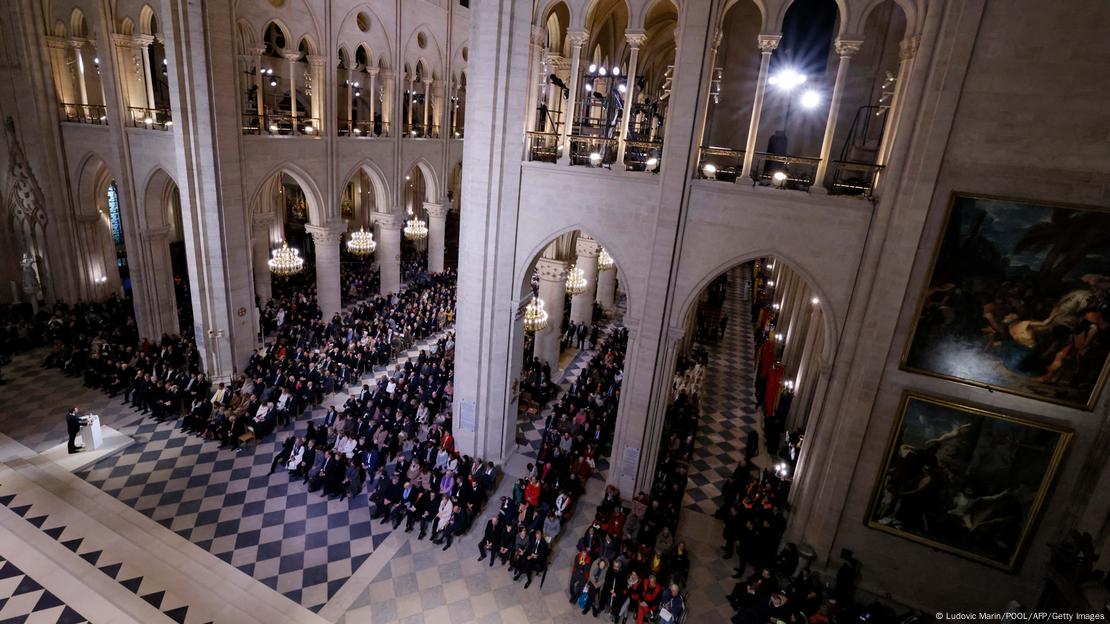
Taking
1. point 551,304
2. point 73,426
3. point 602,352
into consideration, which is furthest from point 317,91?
point 602,352

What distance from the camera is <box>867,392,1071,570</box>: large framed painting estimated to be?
814 cm

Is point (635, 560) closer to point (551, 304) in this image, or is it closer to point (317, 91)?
point (551, 304)

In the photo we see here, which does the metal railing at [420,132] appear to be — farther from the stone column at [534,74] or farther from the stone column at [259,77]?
the stone column at [534,74]

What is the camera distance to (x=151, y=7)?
578 inches

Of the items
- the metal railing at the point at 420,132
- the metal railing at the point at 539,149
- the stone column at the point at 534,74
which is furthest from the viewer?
the metal railing at the point at 420,132

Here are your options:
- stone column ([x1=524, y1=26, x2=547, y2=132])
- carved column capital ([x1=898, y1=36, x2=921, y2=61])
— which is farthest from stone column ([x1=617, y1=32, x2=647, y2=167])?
carved column capital ([x1=898, y1=36, x2=921, y2=61])

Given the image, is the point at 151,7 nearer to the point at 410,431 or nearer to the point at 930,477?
the point at 410,431

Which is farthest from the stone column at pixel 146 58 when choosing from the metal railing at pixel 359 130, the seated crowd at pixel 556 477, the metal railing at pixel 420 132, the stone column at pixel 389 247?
the seated crowd at pixel 556 477

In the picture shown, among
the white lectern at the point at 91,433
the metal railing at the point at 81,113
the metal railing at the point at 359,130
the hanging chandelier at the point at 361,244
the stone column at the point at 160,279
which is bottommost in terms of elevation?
the white lectern at the point at 91,433

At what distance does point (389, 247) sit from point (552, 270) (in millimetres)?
7659

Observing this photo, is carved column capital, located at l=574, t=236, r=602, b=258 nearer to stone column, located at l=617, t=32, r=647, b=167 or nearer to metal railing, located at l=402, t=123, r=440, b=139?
metal railing, located at l=402, t=123, r=440, b=139

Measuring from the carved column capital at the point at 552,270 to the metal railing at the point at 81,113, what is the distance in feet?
46.2

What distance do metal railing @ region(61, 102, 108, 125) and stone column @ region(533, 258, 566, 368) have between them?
1420cm

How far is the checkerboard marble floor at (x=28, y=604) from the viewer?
26.4 feet
